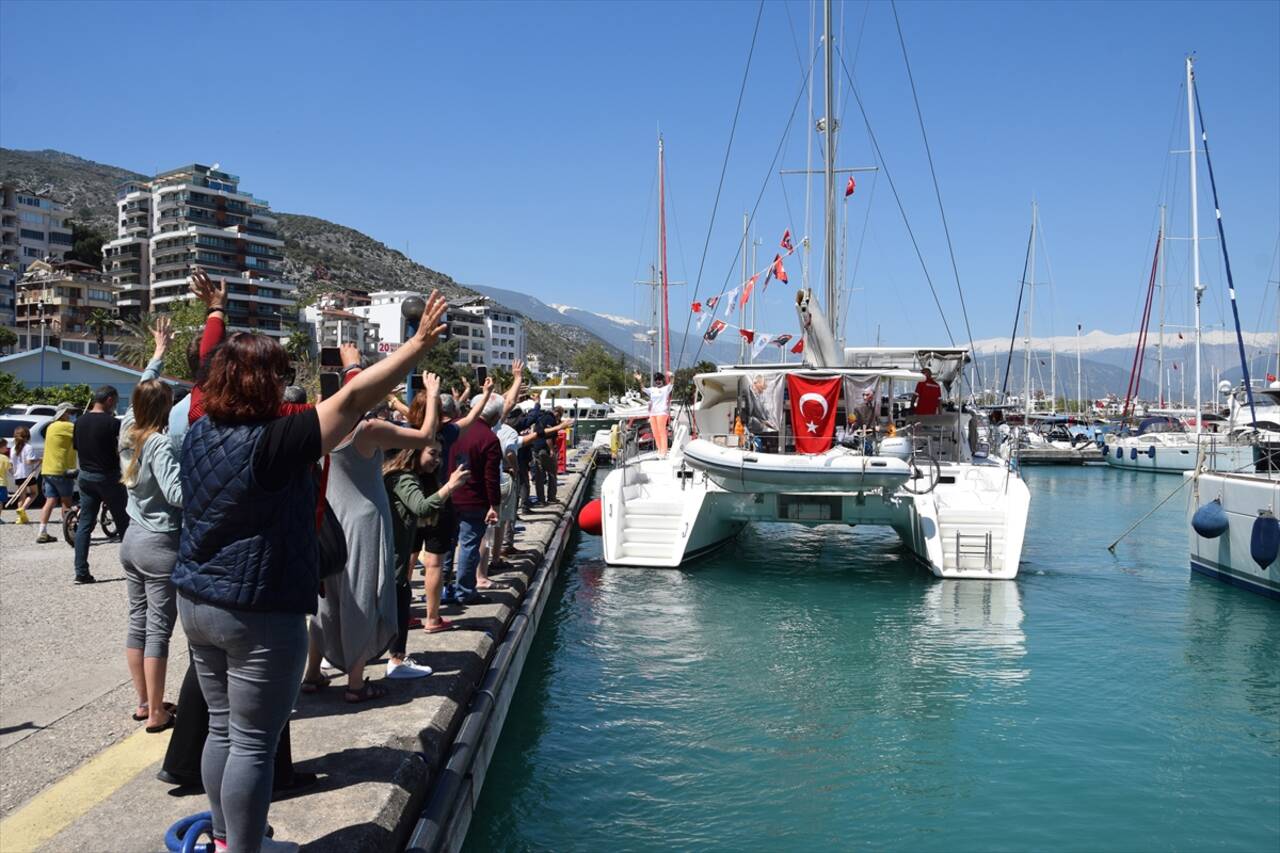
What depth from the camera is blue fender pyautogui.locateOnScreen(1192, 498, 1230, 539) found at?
13.8 metres

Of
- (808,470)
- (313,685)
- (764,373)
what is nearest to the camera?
(313,685)

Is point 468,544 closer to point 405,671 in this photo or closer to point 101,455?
point 405,671

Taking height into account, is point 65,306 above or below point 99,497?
above

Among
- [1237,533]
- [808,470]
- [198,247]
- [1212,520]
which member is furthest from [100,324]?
[1237,533]

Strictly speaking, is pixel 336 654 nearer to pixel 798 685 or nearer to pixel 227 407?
pixel 227 407

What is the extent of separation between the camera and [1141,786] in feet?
21.9

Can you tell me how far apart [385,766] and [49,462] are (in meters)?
9.20

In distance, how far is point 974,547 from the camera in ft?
44.2

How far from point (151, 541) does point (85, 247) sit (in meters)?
121

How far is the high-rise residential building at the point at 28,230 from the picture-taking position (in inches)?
3910

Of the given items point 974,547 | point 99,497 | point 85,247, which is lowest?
point 974,547

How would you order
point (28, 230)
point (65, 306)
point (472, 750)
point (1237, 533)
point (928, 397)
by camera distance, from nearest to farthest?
1. point (472, 750)
2. point (1237, 533)
3. point (928, 397)
4. point (65, 306)
5. point (28, 230)

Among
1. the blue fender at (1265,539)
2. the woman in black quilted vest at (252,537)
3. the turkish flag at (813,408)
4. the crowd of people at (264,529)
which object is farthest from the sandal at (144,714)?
the blue fender at (1265,539)

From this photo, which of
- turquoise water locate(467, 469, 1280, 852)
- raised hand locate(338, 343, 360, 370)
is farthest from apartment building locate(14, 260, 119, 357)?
raised hand locate(338, 343, 360, 370)
